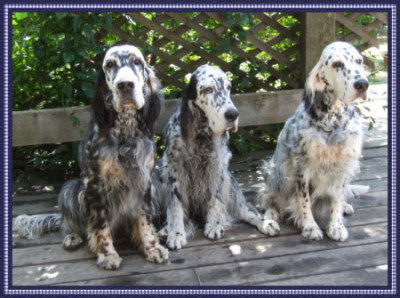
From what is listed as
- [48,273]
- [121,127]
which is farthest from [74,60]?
[48,273]

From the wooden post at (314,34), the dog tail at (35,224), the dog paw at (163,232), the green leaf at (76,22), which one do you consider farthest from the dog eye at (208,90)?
the wooden post at (314,34)

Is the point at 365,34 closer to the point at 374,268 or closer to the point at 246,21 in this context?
the point at 246,21

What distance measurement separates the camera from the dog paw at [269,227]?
3611mm

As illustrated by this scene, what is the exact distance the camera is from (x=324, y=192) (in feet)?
12.1

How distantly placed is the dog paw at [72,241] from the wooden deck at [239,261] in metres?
0.05

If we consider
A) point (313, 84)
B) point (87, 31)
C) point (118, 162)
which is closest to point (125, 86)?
point (118, 162)

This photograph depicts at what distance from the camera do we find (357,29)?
4828 millimetres

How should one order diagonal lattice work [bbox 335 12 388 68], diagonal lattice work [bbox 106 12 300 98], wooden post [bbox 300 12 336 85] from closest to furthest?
diagonal lattice work [bbox 106 12 300 98], wooden post [bbox 300 12 336 85], diagonal lattice work [bbox 335 12 388 68]

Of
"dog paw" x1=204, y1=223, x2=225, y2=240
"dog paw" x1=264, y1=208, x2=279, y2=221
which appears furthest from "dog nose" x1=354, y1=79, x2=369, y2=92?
"dog paw" x1=204, y1=223, x2=225, y2=240

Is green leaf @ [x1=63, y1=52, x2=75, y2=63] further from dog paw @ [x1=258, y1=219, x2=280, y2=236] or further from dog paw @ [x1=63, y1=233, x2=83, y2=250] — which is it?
dog paw @ [x1=258, y1=219, x2=280, y2=236]

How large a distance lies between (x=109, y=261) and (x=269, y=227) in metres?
1.20

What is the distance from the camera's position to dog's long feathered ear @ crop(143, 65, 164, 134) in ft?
10.6

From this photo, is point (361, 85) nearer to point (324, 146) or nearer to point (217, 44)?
point (324, 146)

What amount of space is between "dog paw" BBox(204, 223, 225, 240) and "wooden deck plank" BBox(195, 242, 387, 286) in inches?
14.4
